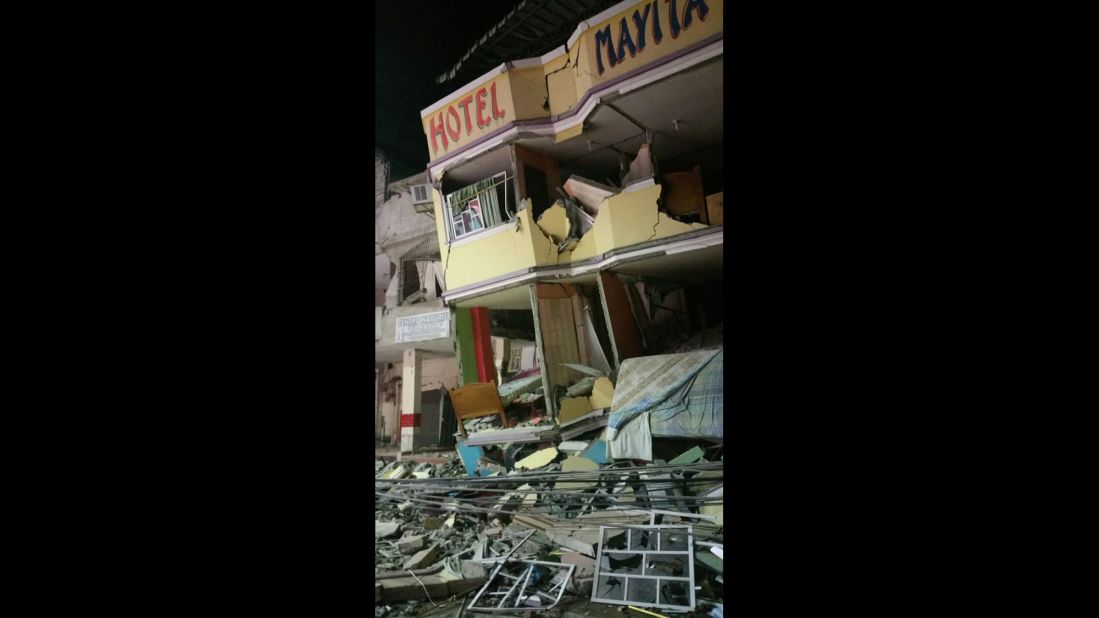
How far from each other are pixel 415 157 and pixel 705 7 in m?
1.95

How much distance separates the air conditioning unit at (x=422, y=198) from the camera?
3.51 meters

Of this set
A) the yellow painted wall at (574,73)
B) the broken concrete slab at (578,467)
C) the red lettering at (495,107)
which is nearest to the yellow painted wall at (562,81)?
the yellow painted wall at (574,73)

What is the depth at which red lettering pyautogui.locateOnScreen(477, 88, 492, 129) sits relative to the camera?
3.21 meters

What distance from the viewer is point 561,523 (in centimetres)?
279

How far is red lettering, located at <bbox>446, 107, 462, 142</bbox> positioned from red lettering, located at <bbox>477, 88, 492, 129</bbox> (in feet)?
0.47

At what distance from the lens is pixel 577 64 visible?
118 inches

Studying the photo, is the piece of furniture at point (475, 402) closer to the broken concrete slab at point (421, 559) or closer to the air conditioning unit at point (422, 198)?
the broken concrete slab at point (421, 559)

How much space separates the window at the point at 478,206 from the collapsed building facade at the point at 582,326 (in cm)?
2

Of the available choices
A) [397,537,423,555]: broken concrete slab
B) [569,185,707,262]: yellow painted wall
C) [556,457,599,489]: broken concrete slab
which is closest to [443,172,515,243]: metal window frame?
[569,185,707,262]: yellow painted wall

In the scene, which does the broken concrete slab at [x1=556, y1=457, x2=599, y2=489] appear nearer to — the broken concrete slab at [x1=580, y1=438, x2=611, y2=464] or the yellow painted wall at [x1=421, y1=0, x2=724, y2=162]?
the broken concrete slab at [x1=580, y1=438, x2=611, y2=464]
